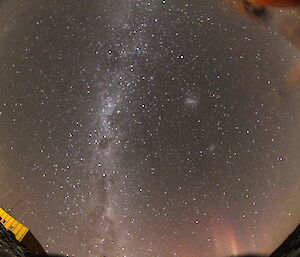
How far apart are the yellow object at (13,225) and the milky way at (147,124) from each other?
75mm

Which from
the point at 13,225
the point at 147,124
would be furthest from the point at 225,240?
the point at 13,225

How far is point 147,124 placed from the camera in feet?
3.68

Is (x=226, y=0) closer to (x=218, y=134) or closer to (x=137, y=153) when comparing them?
(x=218, y=134)

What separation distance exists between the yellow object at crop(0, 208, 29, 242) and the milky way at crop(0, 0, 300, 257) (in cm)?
8

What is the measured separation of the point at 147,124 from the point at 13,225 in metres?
0.49

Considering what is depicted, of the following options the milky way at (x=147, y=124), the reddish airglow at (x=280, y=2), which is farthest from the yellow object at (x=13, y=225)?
the reddish airglow at (x=280, y=2)

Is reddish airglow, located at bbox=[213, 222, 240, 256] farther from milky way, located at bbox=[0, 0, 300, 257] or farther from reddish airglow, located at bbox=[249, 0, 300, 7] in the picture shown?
reddish airglow, located at bbox=[249, 0, 300, 7]

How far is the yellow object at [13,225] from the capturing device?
4.11 feet

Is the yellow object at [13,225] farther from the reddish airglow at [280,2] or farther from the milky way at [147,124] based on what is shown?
the reddish airglow at [280,2]

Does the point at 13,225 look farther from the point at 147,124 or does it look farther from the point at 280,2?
the point at 280,2

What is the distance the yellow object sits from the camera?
1.25m

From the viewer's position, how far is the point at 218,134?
113 cm

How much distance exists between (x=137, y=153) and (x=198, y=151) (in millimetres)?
150

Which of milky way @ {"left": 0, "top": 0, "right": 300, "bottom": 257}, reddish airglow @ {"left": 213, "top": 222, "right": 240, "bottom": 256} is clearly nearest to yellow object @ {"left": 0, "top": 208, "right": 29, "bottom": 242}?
milky way @ {"left": 0, "top": 0, "right": 300, "bottom": 257}
